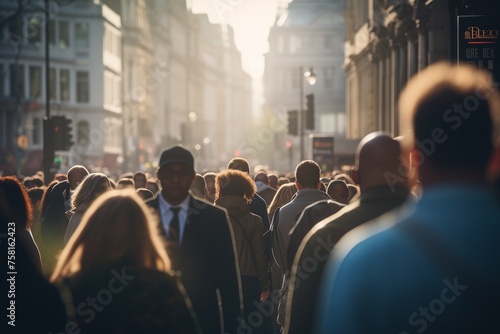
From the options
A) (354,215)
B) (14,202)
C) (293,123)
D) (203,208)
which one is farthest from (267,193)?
(293,123)

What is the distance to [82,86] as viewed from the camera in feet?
275

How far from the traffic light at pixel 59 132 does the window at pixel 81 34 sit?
55930 millimetres

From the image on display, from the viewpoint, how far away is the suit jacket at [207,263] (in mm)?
6781

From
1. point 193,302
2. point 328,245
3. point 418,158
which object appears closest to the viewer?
point 418,158

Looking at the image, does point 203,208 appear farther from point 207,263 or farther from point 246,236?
point 246,236

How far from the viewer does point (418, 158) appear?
3.27 m

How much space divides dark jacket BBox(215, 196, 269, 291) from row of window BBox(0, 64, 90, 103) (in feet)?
203

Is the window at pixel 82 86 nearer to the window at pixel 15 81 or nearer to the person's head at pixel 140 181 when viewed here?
the window at pixel 15 81

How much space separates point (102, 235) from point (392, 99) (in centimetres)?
4663

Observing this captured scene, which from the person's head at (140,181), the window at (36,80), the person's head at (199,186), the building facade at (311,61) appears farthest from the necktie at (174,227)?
the building facade at (311,61)

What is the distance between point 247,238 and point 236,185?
0.53 meters

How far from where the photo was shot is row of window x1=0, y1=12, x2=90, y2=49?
7856cm

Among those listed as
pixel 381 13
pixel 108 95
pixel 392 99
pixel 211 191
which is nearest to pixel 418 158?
pixel 211 191

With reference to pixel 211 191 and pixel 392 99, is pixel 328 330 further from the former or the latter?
pixel 392 99
